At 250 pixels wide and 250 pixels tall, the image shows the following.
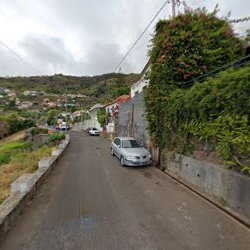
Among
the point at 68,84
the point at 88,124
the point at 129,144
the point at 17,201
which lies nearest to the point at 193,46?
the point at 129,144

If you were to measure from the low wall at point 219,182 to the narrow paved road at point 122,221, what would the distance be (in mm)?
434

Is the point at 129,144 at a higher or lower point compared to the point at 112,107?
lower

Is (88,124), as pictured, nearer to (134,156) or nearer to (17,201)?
(134,156)

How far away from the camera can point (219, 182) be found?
4797 millimetres

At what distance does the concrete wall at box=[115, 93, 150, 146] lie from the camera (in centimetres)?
1205

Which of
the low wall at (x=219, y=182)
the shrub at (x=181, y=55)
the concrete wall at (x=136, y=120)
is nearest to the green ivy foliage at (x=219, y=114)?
the shrub at (x=181, y=55)

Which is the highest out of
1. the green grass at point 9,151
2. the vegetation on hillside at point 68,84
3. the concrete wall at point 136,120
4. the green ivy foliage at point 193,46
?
the vegetation on hillside at point 68,84

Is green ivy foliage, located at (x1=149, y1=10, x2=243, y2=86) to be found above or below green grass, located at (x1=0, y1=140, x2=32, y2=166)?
above

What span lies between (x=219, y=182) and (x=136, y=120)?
10024 millimetres

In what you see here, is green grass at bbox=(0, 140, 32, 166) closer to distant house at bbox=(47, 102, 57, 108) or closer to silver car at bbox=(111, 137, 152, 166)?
silver car at bbox=(111, 137, 152, 166)

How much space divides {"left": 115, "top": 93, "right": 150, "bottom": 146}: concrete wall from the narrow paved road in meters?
6.14

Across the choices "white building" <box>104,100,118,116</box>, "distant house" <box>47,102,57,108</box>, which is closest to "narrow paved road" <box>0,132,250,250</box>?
"white building" <box>104,100,118,116</box>

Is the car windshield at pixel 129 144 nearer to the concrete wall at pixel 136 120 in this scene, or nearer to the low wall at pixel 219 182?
the concrete wall at pixel 136 120

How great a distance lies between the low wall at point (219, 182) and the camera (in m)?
4.03
